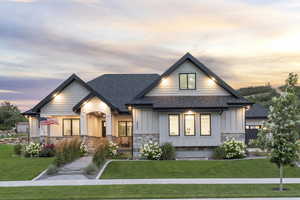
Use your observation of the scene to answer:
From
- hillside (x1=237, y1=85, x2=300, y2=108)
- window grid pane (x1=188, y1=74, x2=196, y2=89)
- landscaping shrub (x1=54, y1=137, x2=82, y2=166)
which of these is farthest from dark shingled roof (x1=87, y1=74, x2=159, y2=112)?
hillside (x1=237, y1=85, x2=300, y2=108)

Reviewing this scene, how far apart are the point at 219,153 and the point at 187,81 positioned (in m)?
5.50

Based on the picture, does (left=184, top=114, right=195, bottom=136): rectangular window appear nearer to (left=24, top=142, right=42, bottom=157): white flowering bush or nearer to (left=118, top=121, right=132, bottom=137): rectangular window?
(left=118, top=121, right=132, bottom=137): rectangular window

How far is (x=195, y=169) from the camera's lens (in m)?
20.7

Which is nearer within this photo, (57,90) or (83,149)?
(83,149)

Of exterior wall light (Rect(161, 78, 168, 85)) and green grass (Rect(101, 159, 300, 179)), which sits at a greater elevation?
exterior wall light (Rect(161, 78, 168, 85))

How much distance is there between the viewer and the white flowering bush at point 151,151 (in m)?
25.0

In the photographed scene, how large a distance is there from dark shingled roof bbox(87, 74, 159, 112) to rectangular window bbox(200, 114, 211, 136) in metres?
6.51

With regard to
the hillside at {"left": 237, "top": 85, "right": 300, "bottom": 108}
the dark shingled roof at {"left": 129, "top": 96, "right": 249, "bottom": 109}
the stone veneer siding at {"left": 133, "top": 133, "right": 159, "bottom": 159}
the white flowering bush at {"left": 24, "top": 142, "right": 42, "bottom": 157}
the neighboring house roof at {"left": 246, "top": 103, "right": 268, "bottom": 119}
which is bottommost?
the white flowering bush at {"left": 24, "top": 142, "right": 42, "bottom": 157}

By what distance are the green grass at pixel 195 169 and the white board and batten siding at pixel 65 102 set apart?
8889 millimetres

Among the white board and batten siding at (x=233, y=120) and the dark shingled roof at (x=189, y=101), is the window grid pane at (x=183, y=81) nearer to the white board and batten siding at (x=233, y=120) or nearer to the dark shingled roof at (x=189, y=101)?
the dark shingled roof at (x=189, y=101)

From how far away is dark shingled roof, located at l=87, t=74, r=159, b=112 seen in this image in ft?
104

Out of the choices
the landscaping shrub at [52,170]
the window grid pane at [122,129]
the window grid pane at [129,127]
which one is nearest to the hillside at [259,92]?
the window grid pane at [129,127]

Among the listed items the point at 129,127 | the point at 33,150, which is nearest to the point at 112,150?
the point at 129,127

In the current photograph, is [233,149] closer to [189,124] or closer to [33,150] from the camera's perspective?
[189,124]
